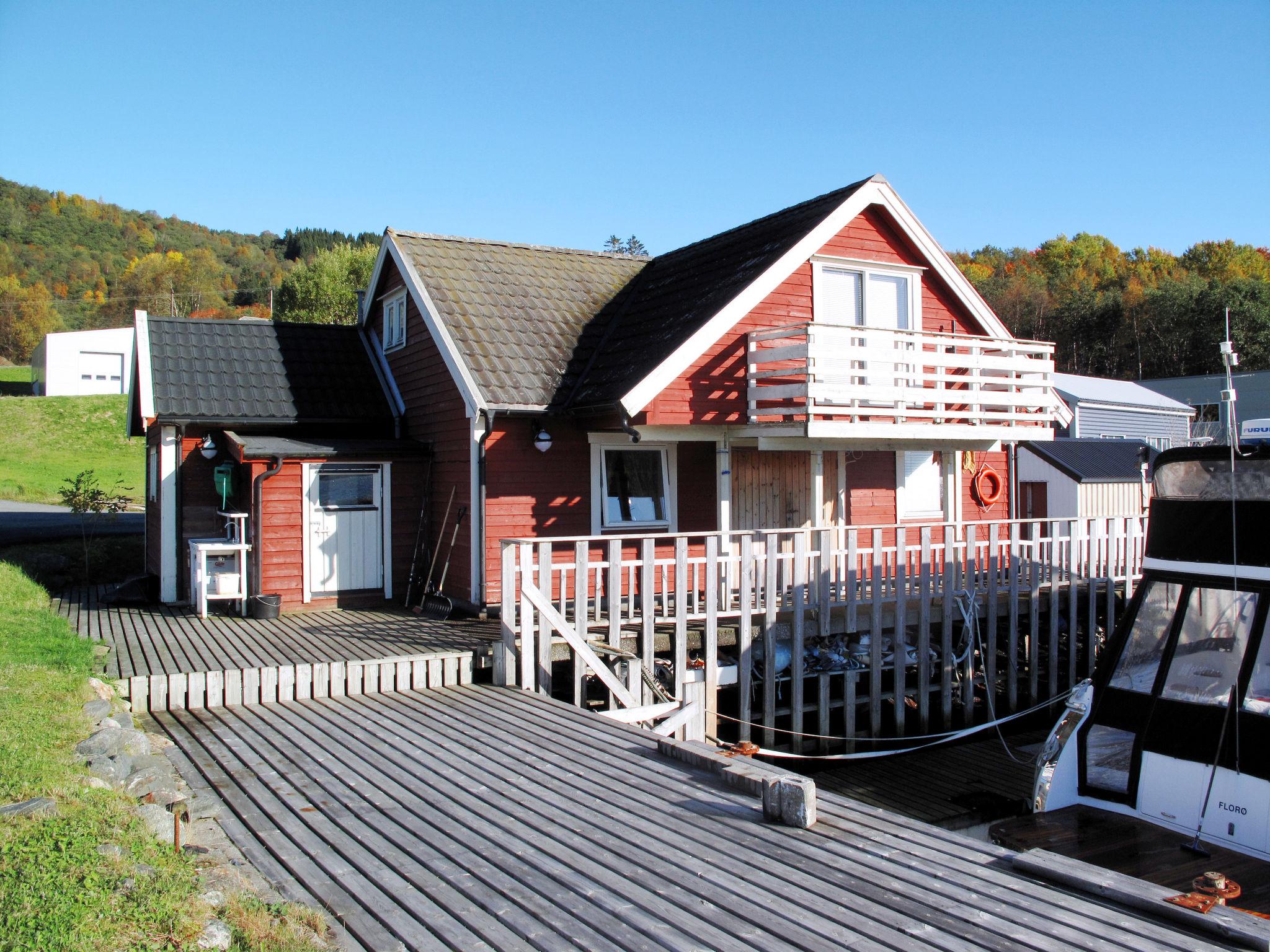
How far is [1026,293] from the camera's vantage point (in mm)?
76188

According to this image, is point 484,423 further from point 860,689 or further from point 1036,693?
point 1036,693

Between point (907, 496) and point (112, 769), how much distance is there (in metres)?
12.9

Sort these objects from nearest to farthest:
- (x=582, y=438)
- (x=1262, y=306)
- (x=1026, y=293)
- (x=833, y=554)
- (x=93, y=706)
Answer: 1. (x=93, y=706)
2. (x=833, y=554)
3. (x=582, y=438)
4. (x=1262, y=306)
5. (x=1026, y=293)

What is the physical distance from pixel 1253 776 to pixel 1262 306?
64.9 meters

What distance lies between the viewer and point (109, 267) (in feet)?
314

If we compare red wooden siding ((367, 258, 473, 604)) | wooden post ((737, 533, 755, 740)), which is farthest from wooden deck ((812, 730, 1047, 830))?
red wooden siding ((367, 258, 473, 604))

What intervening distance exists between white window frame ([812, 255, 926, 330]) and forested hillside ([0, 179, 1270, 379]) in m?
46.7

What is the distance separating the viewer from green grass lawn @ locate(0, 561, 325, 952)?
395 cm

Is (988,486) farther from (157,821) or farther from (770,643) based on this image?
(157,821)

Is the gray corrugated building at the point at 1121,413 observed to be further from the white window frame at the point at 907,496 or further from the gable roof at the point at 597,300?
the gable roof at the point at 597,300

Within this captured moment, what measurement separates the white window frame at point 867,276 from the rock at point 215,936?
1211 centimetres

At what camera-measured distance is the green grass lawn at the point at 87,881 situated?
395 centimetres

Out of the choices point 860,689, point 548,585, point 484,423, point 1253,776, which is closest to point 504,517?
point 484,423

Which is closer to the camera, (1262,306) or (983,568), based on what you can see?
(983,568)
